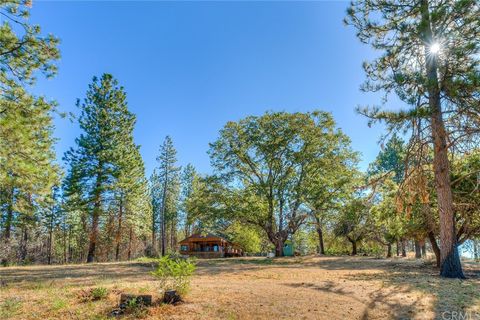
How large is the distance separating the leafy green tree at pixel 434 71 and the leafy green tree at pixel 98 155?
21029 mm

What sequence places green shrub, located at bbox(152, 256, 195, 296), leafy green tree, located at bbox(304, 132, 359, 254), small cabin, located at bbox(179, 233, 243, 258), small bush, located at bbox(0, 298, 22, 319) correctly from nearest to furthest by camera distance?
small bush, located at bbox(0, 298, 22, 319), green shrub, located at bbox(152, 256, 195, 296), leafy green tree, located at bbox(304, 132, 359, 254), small cabin, located at bbox(179, 233, 243, 258)

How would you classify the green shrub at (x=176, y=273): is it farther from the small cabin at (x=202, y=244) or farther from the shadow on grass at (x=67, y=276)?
the small cabin at (x=202, y=244)

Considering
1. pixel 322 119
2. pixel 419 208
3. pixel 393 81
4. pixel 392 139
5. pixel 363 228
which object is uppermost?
pixel 322 119

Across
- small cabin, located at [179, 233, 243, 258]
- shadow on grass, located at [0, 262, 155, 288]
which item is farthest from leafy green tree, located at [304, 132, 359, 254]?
small cabin, located at [179, 233, 243, 258]

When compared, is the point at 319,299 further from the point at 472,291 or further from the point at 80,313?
the point at 80,313

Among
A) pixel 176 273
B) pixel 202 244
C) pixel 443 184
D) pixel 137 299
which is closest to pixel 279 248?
pixel 202 244

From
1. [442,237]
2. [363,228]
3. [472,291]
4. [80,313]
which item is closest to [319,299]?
[472,291]

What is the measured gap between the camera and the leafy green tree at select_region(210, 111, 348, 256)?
859 inches

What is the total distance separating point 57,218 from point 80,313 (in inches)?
1500

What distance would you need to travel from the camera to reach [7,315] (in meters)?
5.11

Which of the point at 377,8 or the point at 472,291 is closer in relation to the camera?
the point at 472,291

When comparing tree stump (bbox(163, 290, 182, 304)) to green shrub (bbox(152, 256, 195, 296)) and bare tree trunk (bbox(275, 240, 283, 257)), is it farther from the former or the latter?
bare tree trunk (bbox(275, 240, 283, 257))
